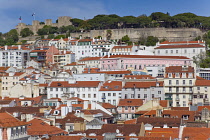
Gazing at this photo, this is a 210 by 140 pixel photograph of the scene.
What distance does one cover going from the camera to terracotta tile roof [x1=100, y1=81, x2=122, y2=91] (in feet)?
224

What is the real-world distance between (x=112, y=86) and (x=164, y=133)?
89.6 ft

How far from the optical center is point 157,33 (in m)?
127

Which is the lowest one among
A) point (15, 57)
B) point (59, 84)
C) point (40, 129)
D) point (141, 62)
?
point (40, 129)

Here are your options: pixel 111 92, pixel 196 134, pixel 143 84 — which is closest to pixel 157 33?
pixel 111 92

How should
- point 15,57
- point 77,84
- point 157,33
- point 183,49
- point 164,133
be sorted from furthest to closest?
point 157,33 → point 15,57 → point 183,49 → point 77,84 → point 164,133

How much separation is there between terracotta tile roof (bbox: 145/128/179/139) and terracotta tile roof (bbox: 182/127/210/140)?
2.11 feet

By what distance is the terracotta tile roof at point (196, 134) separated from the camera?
39.2 meters

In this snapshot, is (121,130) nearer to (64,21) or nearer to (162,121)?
(162,121)

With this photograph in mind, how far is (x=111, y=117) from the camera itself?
55344mm

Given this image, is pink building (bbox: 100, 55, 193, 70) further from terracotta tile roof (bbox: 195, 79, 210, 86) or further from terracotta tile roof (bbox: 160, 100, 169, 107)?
terracotta tile roof (bbox: 160, 100, 169, 107)

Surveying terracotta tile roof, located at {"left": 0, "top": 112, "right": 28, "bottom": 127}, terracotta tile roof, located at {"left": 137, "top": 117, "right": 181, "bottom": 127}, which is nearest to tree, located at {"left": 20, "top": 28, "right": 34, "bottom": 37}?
terracotta tile roof, located at {"left": 137, "top": 117, "right": 181, "bottom": 127}

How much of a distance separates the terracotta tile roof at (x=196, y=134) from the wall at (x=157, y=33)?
81908 mm

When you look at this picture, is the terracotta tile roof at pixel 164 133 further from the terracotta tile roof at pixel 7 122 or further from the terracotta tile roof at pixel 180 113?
the terracotta tile roof at pixel 7 122

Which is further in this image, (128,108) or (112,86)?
(112,86)
